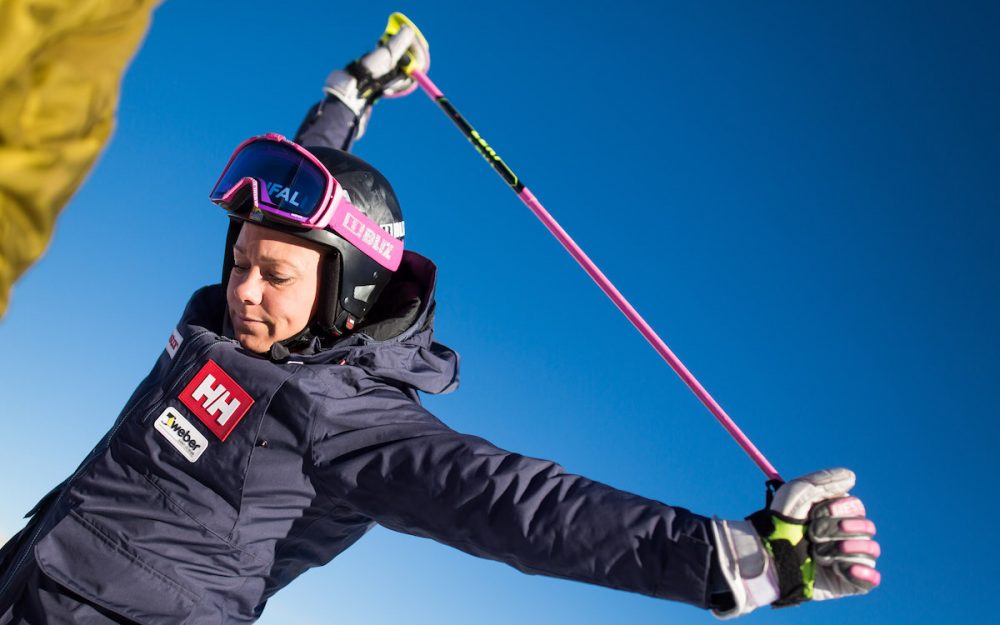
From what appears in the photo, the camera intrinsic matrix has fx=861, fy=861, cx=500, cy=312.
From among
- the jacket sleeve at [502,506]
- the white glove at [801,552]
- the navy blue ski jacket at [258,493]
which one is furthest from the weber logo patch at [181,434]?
the white glove at [801,552]

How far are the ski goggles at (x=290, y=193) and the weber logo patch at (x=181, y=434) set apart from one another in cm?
113

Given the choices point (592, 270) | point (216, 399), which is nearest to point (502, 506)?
point (216, 399)

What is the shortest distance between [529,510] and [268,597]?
1911mm

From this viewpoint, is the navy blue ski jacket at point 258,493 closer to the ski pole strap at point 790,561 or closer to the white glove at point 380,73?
the ski pole strap at point 790,561

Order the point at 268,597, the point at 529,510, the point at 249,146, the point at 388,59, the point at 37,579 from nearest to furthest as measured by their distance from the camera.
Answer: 1. the point at 529,510
2. the point at 37,579
3. the point at 268,597
4. the point at 249,146
5. the point at 388,59

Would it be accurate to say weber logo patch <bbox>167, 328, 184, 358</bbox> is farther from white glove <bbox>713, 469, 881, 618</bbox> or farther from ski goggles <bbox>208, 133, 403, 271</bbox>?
white glove <bbox>713, 469, 881, 618</bbox>

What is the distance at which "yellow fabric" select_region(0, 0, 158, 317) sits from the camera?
0.98m

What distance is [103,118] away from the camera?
1155 millimetres

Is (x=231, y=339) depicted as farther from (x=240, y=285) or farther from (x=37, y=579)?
(x=37, y=579)

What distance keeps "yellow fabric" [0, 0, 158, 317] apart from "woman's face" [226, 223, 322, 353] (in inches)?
126

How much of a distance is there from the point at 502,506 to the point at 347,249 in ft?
6.55

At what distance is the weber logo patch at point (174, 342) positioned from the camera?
4329mm

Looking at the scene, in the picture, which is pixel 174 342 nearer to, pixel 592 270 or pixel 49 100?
pixel 592 270

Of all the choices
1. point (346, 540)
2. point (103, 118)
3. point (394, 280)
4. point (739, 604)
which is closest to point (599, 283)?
point (394, 280)
